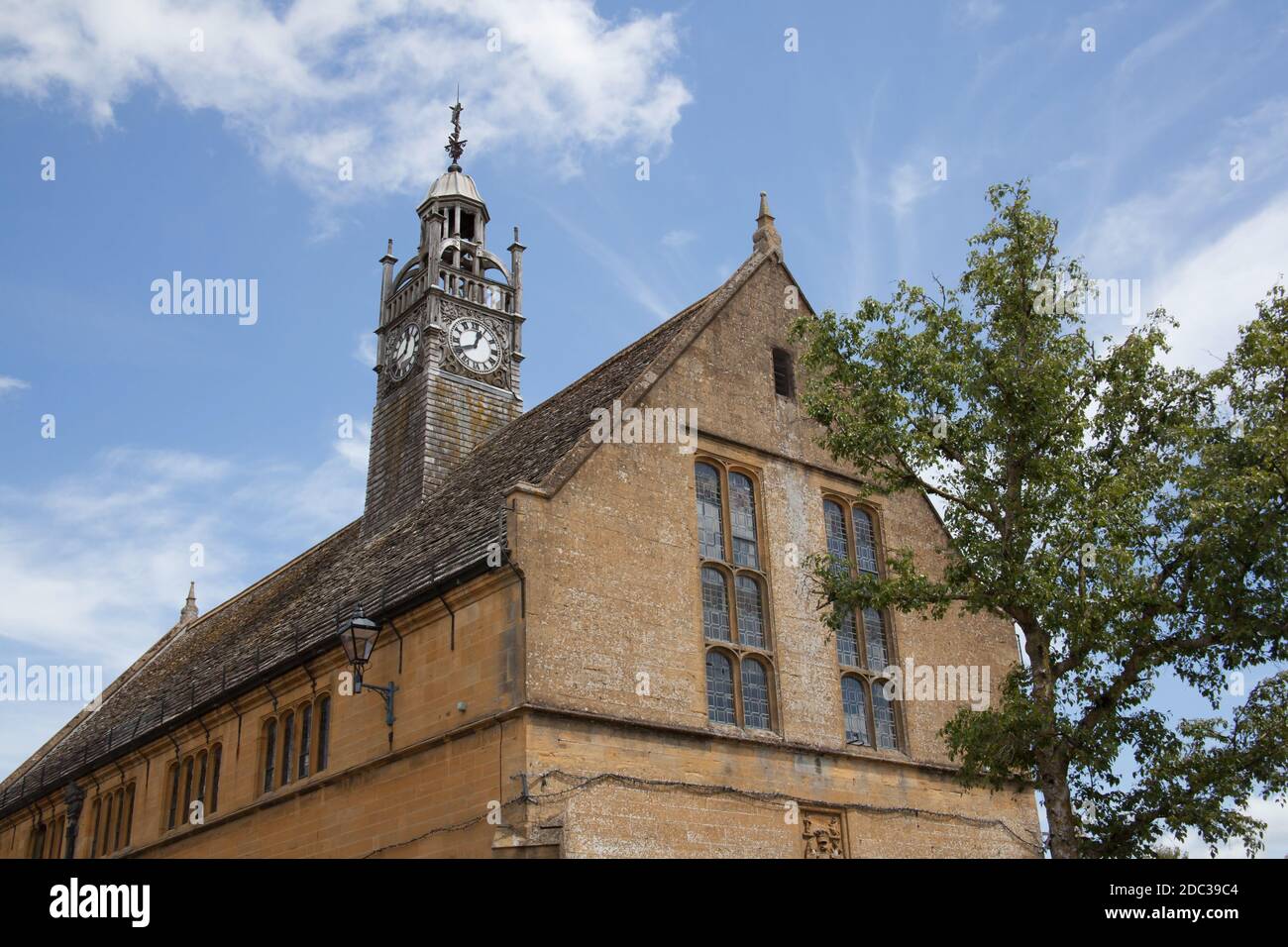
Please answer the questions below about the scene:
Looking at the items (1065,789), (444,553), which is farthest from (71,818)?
(1065,789)

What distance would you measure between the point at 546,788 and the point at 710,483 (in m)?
7.59

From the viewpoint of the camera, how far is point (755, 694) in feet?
76.2

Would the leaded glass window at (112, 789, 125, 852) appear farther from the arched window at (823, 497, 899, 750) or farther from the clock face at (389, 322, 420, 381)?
the arched window at (823, 497, 899, 750)

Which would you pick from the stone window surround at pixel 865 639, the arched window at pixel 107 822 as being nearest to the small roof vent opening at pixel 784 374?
the stone window surround at pixel 865 639

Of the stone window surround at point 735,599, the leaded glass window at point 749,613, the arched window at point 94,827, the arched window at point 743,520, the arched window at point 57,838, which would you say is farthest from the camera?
the arched window at point 57,838

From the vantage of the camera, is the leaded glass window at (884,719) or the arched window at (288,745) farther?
the arched window at (288,745)

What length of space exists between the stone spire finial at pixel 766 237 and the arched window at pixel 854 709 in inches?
370

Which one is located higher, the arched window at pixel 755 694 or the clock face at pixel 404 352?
the clock face at pixel 404 352

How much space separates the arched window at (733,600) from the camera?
22859 mm

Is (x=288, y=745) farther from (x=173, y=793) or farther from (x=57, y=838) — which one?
(x=57, y=838)

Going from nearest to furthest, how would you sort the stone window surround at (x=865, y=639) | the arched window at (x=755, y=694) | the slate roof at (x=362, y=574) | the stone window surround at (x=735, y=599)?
the stone window surround at (x=735, y=599)
the arched window at (x=755, y=694)
the slate roof at (x=362, y=574)
the stone window surround at (x=865, y=639)

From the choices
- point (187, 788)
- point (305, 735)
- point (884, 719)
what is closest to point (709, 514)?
point (884, 719)

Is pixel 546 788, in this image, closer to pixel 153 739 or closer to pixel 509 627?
pixel 509 627

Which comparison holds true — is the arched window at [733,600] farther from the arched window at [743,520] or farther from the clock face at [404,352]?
the clock face at [404,352]
